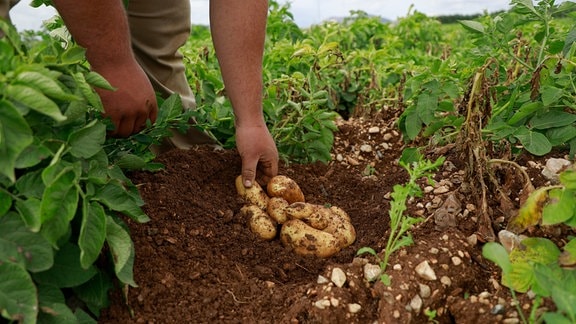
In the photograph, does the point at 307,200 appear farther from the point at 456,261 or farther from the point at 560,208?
the point at 560,208

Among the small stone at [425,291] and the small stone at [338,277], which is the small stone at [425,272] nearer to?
the small stone at [425,291]

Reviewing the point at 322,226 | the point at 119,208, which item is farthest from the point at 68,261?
the point at 322,226

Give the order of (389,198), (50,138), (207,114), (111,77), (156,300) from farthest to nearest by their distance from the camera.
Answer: (207,114)
(389,198)
(111,77)
(156,300)
(50,138)

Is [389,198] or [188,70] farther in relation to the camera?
[188,70]

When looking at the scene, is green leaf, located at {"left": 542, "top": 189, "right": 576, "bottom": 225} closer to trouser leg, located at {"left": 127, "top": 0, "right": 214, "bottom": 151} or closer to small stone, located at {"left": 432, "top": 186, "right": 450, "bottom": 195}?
small stone, located at {"left": 432, "top": 186, "right": 450, "bottom": 195}

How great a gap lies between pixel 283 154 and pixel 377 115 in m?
0.85

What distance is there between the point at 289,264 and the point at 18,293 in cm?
91

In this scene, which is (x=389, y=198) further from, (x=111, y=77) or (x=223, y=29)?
(x=111, y=77)

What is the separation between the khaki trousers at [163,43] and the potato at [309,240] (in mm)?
1238

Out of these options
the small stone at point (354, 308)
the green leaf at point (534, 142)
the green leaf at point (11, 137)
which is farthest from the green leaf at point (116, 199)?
the green leaf at point (534, 142)

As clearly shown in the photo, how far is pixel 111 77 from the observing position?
7.28ft

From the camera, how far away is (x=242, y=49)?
2.59 meters

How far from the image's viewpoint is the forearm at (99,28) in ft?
6.95

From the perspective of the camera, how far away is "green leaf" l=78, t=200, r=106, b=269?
5.33 feet
